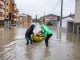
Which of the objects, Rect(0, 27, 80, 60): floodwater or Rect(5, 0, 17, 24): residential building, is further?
Rect(5, 0, 17, 24): residential building

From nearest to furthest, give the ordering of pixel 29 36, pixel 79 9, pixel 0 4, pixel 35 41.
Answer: pixel 29 36
pixel 35 41
pixel 79 9
pixel 0 4

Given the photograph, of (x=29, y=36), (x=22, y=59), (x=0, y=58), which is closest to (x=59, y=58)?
(x=22, y=59)

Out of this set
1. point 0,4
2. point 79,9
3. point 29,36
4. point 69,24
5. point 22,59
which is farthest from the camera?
point 0,4

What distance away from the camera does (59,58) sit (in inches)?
531

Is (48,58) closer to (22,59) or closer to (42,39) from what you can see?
(22,59)

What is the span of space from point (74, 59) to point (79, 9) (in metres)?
27.1

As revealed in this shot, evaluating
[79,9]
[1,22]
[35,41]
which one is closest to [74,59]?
[35,41]

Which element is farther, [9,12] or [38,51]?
[9,12]

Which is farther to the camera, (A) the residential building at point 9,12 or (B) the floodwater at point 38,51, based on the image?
(A) the residential building at point 9,12

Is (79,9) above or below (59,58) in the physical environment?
above

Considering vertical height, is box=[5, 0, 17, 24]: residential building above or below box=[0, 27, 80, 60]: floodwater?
above

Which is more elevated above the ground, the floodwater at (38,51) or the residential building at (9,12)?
the residential building at (9,12)

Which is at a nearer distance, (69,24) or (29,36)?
(29,36)

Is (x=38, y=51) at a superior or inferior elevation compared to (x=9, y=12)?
inferior
